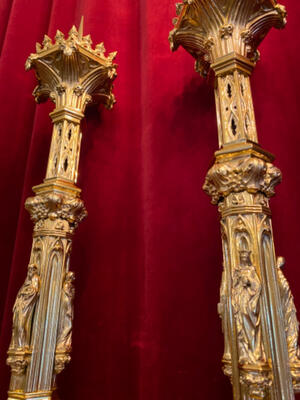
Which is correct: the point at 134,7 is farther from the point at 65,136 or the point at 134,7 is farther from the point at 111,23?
the point at 65,136

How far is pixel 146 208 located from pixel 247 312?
0.78 metres

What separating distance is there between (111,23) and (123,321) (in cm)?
149

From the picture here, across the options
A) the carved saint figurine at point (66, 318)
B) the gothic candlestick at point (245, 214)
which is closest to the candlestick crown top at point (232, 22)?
the gothic candlestick at point (245, 214)

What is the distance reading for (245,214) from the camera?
88 cm

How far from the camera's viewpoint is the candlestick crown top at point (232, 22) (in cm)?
110

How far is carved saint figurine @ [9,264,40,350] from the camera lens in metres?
1.08

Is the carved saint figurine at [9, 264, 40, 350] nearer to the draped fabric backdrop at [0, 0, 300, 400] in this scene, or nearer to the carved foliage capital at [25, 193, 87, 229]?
the carved foliage capital at [25, 193, 87, 229]

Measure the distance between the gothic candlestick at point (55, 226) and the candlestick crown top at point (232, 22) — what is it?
0.45 m

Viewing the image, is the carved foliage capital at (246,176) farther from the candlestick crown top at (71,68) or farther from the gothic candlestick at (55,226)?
the candlestick crown top at (71,68)

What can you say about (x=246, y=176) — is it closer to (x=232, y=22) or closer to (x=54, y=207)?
(x=232, y=22)

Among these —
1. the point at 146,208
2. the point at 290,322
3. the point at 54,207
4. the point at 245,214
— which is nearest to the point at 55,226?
→ the point at 54,207

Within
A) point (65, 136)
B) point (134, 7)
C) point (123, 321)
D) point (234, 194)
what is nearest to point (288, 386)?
Result: point (234, 194)

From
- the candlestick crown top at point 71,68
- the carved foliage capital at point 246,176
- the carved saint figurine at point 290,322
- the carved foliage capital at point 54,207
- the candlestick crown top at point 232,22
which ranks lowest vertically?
the carved saint figurine at point 290,322

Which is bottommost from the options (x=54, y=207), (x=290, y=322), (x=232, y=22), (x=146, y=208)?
(x=290, y=322)
